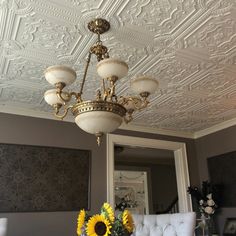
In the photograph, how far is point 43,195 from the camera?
3381 millimetres

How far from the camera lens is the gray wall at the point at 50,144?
321 cm

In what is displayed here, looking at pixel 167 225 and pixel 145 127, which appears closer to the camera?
pixel 167 225

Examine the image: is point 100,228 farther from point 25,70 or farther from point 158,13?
point 25,70

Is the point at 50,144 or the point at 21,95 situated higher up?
the point at 21,95

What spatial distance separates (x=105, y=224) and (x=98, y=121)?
57cm

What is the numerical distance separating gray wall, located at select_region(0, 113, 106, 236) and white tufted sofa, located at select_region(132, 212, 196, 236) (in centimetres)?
102

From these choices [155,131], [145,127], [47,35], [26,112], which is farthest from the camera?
[155,131]

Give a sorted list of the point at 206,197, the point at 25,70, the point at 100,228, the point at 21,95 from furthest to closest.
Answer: the point at 206,197 < the point at 21,95 < the point at 25,70 < the point at 100,228

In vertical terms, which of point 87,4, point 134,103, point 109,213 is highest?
point 87,4

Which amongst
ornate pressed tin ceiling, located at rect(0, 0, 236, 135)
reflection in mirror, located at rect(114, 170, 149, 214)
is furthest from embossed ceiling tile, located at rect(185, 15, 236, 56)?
reflection in mirror, located at rect(114, 170, 149, 214)

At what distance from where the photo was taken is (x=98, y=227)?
4.71 ft

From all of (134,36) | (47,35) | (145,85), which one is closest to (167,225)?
(145,85)

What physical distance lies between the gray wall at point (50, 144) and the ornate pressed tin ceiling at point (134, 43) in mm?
345

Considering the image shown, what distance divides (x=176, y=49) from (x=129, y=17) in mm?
593
